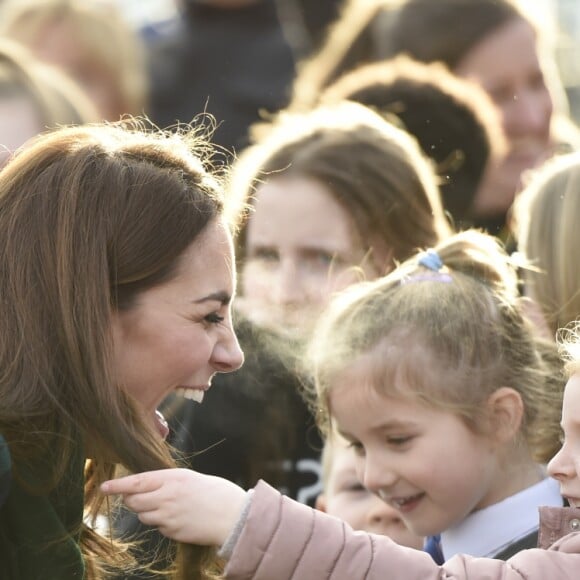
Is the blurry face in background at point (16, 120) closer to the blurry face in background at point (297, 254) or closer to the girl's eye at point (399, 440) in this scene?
the blurry face in background at point (297, 254)

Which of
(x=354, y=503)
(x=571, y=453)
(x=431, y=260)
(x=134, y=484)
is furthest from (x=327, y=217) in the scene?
(x=134, y=484)

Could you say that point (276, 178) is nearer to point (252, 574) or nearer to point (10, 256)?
point (10, 256)

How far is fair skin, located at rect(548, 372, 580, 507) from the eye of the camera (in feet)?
7.55

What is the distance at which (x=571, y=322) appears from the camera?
10.2 feet

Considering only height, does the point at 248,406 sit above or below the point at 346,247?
below

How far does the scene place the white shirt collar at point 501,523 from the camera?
284 cm

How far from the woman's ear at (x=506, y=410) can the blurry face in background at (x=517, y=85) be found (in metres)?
1.33

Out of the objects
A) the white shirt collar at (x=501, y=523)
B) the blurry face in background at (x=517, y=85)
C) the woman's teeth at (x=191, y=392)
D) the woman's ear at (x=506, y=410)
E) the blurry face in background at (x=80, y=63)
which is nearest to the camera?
the woman's teeth at (x=191, y=392)

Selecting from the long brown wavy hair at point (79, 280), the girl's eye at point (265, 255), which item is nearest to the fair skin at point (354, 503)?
the girl's eye at point (265, 255)

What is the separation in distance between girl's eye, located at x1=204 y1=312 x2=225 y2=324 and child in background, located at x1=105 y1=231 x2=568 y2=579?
21.8 inches

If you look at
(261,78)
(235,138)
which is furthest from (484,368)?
(261,78)

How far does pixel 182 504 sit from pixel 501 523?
890 mm

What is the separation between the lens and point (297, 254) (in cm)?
356

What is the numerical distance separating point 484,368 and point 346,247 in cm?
→ 66
